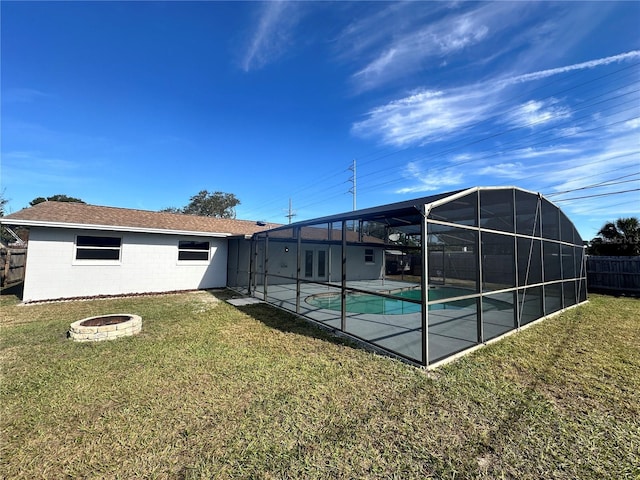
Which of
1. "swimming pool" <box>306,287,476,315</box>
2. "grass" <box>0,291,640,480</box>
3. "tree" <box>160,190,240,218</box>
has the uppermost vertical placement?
"tree" <box>160,190,240,218</box>

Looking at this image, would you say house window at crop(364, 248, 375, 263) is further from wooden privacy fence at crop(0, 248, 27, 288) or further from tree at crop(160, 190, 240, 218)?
tree at crop(160, 190, 240, 218)

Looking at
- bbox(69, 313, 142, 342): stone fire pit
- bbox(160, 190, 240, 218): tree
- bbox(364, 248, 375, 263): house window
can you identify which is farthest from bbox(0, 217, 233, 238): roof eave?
bbox(160, 190, 240, 218): tree

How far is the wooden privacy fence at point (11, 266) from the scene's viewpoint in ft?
37.6

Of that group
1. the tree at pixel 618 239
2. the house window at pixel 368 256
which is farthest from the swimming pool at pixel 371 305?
the tree at pixel 618 239

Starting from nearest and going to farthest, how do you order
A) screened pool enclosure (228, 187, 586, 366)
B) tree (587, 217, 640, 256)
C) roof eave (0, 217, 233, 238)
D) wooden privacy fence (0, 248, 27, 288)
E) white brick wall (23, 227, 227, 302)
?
screened pool enclosure (228, 187, 586, 366)
roof eave (0, 217, 233, 238)
white brick wall (23, 227, 227, 302)
wooden privacy fence (0, 248, 27, 288)
tree (587, 217, 640, 256)

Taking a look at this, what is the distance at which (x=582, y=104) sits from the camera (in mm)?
13531

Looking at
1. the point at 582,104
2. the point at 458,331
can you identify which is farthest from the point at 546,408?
the point at 582,104

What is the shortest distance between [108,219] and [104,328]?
7.15 m

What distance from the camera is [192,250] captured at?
11602 mm

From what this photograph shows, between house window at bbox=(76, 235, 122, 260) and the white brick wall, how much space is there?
159 mm

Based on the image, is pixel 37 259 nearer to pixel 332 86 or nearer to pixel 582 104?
pixel 332 86

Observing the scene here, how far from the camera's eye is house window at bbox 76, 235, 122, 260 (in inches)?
370

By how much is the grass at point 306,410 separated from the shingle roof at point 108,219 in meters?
4.91

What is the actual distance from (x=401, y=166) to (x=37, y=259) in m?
22.4
